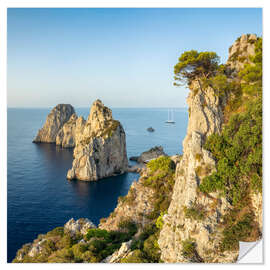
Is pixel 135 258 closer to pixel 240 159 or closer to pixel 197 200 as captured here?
pixel 197 200

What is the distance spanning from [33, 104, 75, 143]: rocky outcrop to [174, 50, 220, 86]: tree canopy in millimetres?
69966

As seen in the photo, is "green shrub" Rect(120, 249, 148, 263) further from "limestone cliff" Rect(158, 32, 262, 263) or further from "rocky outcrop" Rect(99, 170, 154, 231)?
"rocky outcrop" Rect(99, 170, 154, 231)

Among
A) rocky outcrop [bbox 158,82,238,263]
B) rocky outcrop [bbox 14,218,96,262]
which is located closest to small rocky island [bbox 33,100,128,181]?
rocky outcrop [bbox 14,218,96,262]

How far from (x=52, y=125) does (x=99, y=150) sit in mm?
37994

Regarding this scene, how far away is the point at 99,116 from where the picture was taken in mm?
51312

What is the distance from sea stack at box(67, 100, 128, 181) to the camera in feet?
144

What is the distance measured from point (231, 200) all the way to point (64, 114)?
254 ft

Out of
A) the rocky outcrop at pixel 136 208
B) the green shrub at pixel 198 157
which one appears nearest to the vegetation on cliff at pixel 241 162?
the green shrub at pixel 198 157

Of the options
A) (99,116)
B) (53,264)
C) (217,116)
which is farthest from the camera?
(99,116)

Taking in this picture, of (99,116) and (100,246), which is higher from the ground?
(99,116)

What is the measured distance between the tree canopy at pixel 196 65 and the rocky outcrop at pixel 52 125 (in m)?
70.0

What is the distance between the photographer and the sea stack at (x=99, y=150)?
44000mm
